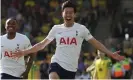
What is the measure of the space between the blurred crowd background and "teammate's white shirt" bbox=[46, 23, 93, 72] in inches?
427

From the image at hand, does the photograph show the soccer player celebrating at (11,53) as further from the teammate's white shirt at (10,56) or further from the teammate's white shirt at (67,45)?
the teammate's white shirt at (67,45)

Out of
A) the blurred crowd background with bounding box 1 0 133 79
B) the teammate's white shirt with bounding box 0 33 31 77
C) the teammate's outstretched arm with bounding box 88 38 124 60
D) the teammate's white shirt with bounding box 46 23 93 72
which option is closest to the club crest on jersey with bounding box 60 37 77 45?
the teammate's white shirt with bounding box 46 23 93 72

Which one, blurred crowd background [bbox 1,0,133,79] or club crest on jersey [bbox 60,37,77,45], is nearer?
club crest on jersey [bbox 60,37,77,45]

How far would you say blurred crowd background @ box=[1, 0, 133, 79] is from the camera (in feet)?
67.7

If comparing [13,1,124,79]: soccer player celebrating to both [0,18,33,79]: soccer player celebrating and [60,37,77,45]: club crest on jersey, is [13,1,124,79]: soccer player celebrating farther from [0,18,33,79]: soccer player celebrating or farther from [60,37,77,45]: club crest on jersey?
[0,18,33,79]: soccer player celebrating

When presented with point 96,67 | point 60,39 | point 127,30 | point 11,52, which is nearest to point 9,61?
point 11,52

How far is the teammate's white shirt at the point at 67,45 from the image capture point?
897cm

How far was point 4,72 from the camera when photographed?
964cm

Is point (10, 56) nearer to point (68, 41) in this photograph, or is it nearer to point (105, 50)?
point (68, 41)

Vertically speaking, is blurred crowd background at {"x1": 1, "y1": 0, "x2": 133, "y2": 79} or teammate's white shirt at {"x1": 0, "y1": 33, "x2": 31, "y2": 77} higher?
teammate's white shirt at {"x1": 0, "y1": 33, "x2": 31, "y2": 77}

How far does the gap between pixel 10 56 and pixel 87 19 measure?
38.5 feet

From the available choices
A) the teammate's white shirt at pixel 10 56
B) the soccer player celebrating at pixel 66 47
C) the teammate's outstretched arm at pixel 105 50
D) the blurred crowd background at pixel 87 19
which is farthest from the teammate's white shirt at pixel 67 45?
the blurred crowd background at pixel 87 19

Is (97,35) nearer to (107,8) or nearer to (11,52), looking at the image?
(107,8)

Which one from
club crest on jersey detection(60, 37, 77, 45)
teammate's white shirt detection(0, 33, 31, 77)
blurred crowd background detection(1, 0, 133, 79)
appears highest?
club crest on jersey detection(60, 37, 77, 45)
